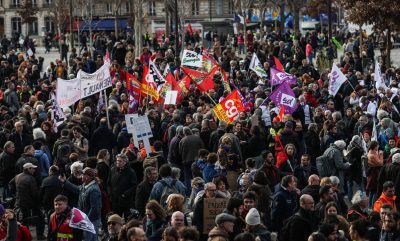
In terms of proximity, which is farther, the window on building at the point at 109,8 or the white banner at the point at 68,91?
the window on building at the point at 109,8

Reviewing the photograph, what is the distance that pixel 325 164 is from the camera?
1988cm

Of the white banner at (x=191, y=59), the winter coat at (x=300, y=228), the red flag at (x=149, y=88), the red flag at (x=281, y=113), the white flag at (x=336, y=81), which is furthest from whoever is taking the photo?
the white banner at (x=191, y=59)

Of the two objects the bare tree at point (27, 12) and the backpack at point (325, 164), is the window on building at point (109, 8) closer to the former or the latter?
the bare tree at point (27, 12)

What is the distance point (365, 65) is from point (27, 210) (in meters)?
24.3

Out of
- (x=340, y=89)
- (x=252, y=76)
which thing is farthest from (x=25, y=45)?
(x=340, y=89)

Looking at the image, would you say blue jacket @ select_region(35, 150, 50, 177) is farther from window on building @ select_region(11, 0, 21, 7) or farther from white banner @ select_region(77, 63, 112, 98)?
window on building @ select_region(11, 0, 21, 7)

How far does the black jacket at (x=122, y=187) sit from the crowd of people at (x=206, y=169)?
0.05ft

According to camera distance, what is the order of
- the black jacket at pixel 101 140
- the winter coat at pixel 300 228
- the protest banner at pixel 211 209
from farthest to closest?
the black jacket at pixel 101 140 < the protest banner at pixel 211 209 < the winter coat at pixel 300 228

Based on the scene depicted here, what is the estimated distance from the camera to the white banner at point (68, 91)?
25062 mm

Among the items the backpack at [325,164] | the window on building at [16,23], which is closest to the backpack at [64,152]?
the backpack at [325,164]

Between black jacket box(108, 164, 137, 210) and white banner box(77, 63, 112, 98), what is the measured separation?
7326 mm

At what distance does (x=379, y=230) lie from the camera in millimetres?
13914

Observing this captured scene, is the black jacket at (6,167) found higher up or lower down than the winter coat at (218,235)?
lower down

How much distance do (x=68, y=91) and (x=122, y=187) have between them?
7802 mm
